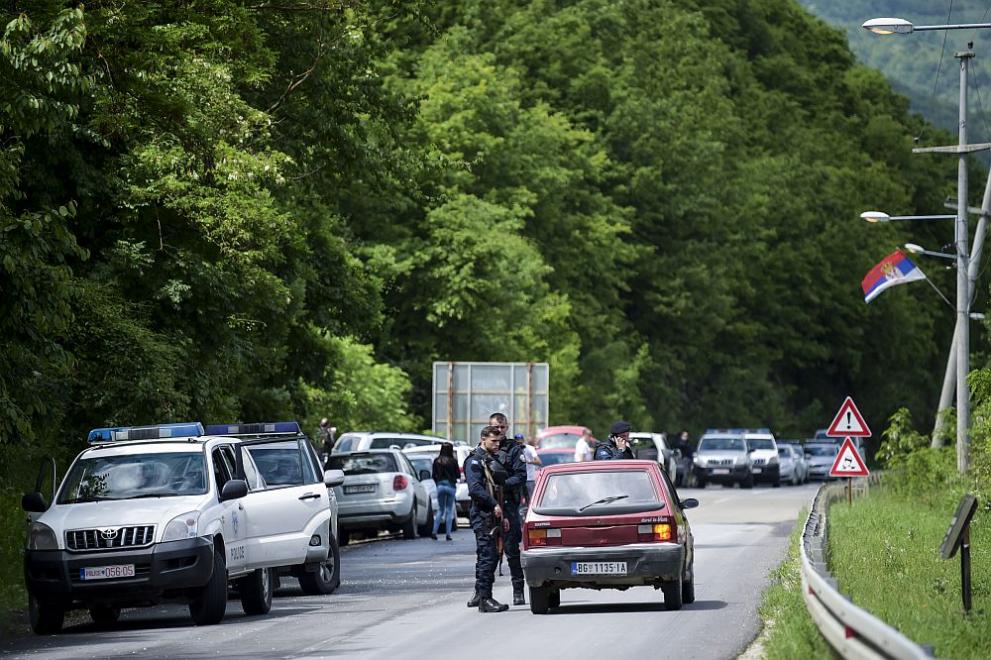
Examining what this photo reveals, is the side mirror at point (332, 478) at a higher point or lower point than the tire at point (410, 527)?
higher

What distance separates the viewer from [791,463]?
228 feet

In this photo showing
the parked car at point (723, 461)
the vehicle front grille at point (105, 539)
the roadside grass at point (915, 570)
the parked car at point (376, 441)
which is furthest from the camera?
the parked car at point (723, 461)

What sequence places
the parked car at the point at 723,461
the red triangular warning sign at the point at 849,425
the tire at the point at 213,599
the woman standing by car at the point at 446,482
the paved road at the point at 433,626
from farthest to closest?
the parked car at the point at 723,461 → the red triangular warning sign at the point at 849,425 → the woman standing by car at the point at 446,482 → the tire at the point at 213,599 → the paved road at the point at 433,626

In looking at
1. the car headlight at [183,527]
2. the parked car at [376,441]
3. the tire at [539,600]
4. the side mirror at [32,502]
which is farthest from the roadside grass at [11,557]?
the parked car at [376,441]

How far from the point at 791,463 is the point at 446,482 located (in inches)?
1490

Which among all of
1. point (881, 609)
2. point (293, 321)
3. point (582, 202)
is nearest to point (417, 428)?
point (582, 202)

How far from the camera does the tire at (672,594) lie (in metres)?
18.6

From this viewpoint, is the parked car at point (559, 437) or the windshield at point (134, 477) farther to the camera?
the parked car at point (559, 437)

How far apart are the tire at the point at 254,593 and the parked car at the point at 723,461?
4526cm

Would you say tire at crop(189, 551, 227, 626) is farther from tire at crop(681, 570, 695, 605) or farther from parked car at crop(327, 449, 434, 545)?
parked car at crop(327, 449, 434, 545)

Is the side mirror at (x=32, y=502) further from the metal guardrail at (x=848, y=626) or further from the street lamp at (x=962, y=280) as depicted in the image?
the street lamp at (x=962, y=280)

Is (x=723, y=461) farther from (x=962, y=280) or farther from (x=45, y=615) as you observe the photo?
(x=45, y=615)

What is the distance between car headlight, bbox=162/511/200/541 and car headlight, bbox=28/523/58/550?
1015 millimetres

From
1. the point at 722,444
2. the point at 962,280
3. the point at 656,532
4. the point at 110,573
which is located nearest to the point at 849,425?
the point at 962,280
